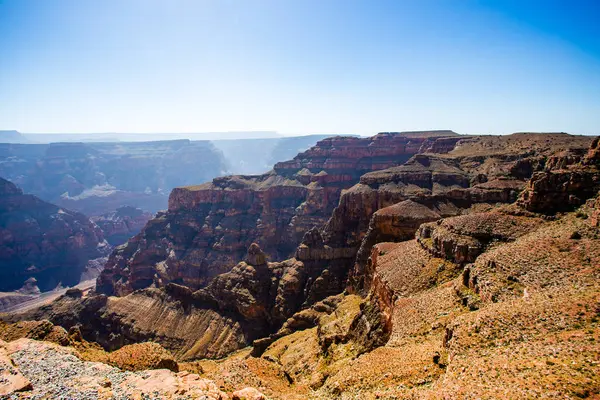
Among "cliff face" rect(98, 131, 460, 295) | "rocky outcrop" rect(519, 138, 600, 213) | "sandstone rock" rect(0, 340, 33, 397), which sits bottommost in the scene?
"cliff face" rect(98, 131, 460, 295)

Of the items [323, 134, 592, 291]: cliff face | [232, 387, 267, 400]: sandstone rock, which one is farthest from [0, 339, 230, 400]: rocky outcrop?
[323, 134, 592, 291]: cliff face

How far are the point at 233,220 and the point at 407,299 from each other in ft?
425

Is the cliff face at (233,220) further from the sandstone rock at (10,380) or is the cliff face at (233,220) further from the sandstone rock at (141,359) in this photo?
the sandstone rock at (10,380)

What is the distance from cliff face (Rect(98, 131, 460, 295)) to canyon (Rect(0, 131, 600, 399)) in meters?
1.41

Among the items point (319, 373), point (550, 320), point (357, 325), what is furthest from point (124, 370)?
point (550, 320)

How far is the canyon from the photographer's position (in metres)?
24.6

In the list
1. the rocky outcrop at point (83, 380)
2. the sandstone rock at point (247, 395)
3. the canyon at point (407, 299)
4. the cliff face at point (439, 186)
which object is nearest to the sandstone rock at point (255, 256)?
the canyon at point (407, 299)

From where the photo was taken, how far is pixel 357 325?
4900 centimetres

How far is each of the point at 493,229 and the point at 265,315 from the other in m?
53.7

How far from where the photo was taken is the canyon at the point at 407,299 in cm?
2458

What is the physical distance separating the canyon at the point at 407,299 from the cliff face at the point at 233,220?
141 cm

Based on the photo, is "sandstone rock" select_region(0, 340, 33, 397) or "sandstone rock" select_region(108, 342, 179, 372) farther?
"sandstone rock" select_region(108, 342, 179, 372)

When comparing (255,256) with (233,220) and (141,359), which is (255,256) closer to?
(141,359)

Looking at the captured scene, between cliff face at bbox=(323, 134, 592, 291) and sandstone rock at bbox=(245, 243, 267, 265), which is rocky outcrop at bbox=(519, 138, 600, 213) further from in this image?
sandstone rock at bbox=(245, 243, 267, 265)
